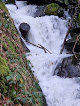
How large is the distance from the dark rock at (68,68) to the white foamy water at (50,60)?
196 mm

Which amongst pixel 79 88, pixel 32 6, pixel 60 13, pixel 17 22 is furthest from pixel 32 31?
pixel 79 88

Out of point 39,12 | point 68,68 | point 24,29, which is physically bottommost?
point 68,68

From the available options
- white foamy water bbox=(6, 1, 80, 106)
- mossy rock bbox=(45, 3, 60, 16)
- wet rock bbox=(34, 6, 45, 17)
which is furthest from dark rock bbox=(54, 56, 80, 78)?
mossy rock bbox=(45, 3, 60, 16)

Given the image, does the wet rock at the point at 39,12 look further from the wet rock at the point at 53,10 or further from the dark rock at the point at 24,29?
the dark rock at the point at 24,29

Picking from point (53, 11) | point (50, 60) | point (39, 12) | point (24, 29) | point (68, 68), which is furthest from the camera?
point (39, 12)

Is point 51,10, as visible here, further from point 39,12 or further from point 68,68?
point 68,68

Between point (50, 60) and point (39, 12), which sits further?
point (39, 12)

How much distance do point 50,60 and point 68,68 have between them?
107cm

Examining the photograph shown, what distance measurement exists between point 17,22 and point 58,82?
242 inches

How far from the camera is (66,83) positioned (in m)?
5.02

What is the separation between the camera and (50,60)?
244 inches

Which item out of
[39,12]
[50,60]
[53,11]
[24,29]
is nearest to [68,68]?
[50,60]

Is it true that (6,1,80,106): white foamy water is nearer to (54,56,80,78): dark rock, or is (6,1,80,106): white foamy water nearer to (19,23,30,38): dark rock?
(54,56,80,78): dark rock

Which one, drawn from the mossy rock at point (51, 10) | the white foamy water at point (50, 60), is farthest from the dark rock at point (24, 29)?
the mossy rock at point (51, 10)
